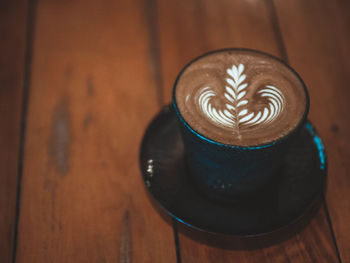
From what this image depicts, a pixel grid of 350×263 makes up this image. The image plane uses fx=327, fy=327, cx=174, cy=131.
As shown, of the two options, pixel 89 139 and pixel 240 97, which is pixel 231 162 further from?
pixel 89 139

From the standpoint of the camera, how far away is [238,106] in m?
0.43

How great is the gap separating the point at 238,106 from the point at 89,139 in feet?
0.96

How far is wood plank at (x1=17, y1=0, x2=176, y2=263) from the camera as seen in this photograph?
0.50 metres

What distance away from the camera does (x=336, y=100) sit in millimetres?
613

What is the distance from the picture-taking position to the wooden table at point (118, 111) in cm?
49

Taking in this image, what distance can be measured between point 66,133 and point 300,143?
16.1 inches

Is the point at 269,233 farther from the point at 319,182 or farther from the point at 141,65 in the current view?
the point at 141,65

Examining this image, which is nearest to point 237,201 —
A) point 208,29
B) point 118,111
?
point 118,111

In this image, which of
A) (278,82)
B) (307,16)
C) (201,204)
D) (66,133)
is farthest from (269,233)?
(307,16)

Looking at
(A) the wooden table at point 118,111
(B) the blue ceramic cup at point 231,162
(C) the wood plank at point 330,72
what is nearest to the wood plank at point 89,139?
(A) the wooden table at point 118,111

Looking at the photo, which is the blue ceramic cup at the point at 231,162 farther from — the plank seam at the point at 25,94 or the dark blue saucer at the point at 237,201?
the plank seam at the point at 25,94

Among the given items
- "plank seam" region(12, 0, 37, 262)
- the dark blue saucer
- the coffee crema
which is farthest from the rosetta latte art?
"plank seam" region(12, 0, 37, 262)

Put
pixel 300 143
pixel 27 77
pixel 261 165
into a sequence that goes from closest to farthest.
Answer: pixel 261 165, pixel 300 143, pixel 27 77

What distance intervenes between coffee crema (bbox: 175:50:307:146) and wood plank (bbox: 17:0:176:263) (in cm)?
19
